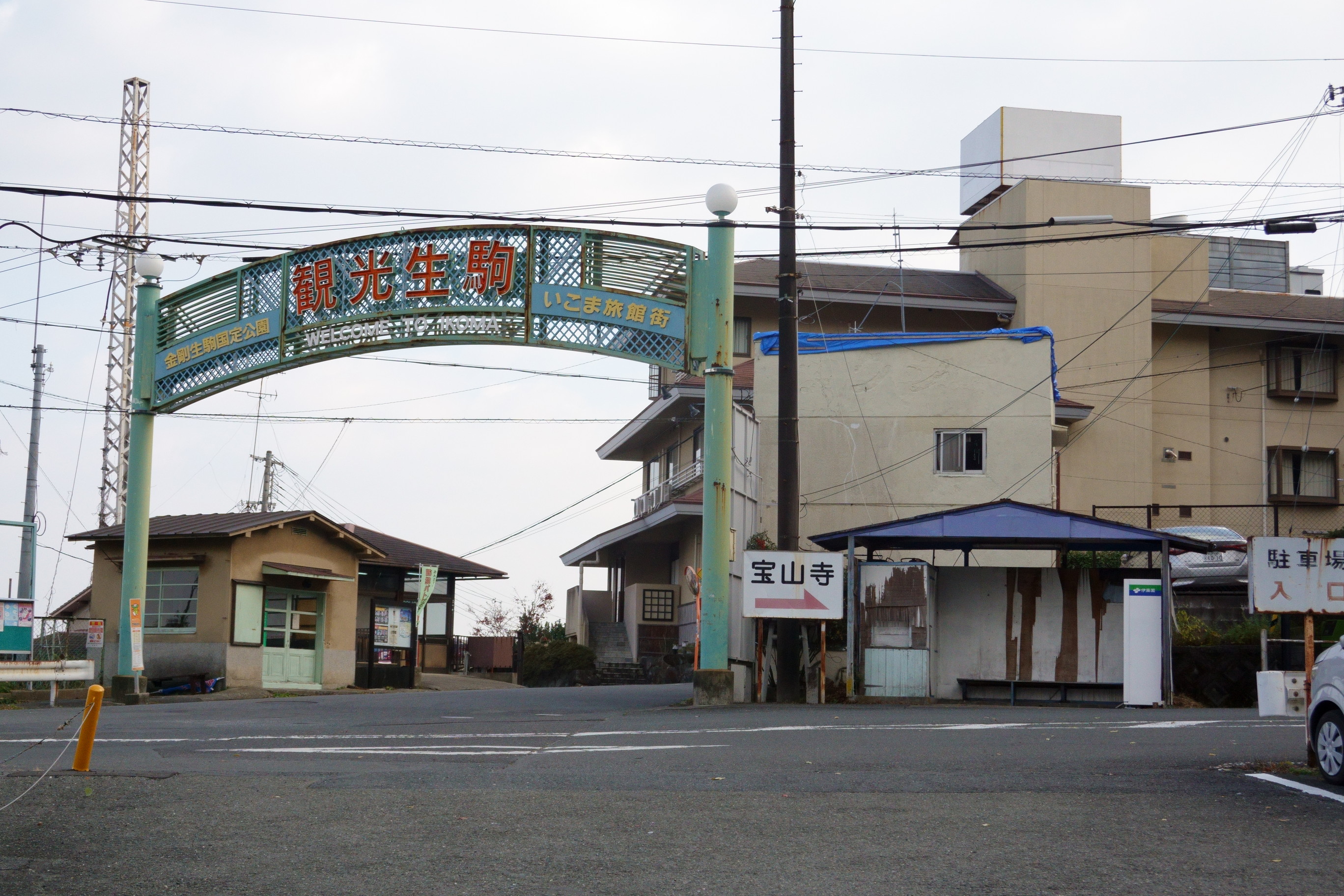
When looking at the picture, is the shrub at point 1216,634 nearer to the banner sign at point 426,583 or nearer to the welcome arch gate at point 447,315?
the welcome arch gate at point 447,315

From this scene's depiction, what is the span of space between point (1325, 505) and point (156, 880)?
40.7 m

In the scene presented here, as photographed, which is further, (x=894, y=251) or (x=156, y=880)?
(x=894, y=251)

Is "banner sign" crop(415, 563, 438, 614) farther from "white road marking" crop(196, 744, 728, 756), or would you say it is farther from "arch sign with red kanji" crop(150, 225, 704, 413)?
"white road marking" crop(196, 744, 728, 756)

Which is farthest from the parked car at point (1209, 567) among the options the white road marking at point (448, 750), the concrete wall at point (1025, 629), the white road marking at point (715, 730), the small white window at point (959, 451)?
the white road marking at point (448, 750)

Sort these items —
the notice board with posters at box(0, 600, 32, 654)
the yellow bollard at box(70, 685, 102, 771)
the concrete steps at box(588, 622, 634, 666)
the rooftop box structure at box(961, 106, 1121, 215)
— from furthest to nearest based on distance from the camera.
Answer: the rooftop box structure at box(961, 106, 1121, 215), the concrete steps at box(588, 622, 634, 666), the notice board with posters at box(0, 600, 32, 654), the yellow bollard at box(70, 685, 102, 771)

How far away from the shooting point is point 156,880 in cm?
687

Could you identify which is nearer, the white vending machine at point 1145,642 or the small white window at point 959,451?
the white vending machine at point 1145,642

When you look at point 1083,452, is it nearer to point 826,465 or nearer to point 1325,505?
point 1325,505

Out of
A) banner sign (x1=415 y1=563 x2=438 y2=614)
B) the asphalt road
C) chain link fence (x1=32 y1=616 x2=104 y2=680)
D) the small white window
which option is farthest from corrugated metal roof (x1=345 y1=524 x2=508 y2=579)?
the asphalt road

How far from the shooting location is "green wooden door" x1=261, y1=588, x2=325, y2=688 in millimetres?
28141

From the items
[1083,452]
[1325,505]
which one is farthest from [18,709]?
[1325,505]

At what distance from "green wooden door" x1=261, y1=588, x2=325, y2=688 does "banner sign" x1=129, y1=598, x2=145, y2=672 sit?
4.11 meters

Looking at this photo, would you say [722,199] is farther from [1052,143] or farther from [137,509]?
[1052,143]

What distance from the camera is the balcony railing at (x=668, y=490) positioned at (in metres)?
34.2
